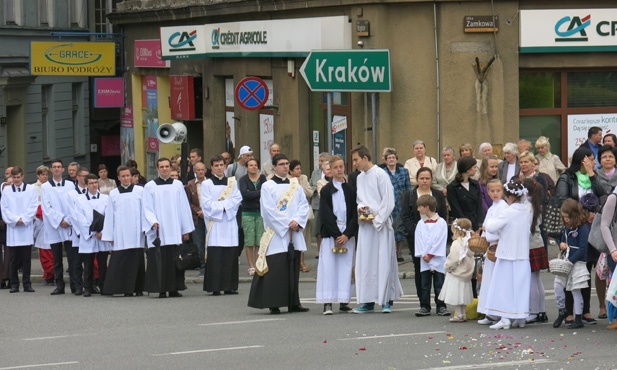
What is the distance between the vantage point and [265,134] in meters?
31.6

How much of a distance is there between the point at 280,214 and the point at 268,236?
288 mm

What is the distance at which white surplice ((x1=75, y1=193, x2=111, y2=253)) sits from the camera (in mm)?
21953

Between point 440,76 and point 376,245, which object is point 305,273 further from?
point 376,245

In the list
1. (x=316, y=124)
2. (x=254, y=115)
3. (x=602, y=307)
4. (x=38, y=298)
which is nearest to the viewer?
(x=602, y=307)

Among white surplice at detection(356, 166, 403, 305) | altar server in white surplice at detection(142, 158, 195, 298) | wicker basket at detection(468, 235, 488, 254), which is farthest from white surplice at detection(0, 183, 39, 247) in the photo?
wicker basket at detection(468, 235, 488, 254)

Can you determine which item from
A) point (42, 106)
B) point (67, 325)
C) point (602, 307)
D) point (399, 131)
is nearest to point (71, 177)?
point (399, 131)

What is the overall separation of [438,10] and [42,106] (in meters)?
25.2

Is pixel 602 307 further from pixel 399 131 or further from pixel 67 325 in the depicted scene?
pixel 399 131

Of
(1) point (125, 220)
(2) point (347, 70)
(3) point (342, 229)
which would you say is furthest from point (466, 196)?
(2) point (347, 70)

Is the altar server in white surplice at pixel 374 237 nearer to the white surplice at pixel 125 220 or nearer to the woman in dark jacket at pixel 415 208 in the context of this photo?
the woman in dark jacket at pixel 415 208

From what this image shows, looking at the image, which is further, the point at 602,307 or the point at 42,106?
the point at 42,106

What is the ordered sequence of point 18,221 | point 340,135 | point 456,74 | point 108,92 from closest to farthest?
point 18,221, point 456,74, point 340,135, point 108,92

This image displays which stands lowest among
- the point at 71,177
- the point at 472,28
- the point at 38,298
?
the point at 38,298

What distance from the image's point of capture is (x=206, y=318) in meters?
17.8
